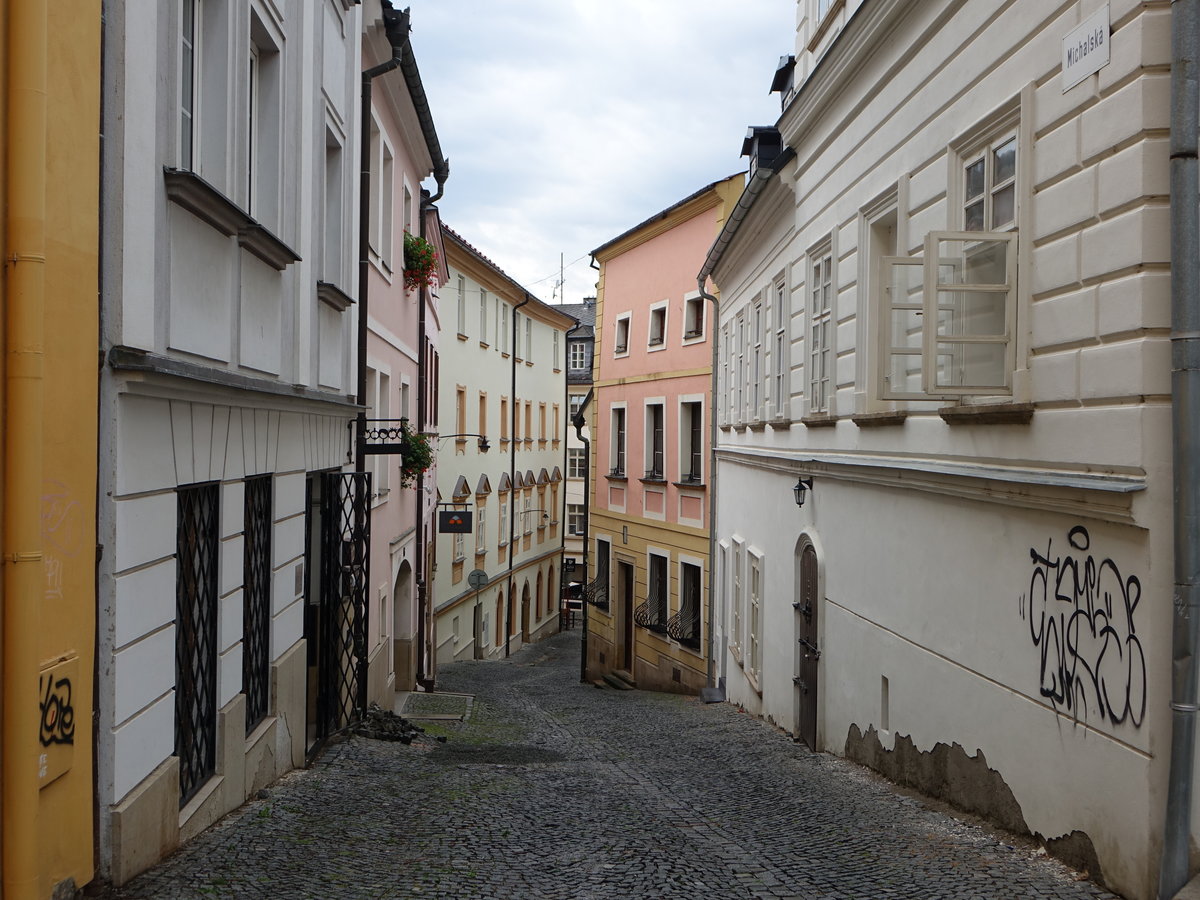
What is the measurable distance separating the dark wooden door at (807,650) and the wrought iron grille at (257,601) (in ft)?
18.4

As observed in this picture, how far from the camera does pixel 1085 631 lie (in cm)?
609

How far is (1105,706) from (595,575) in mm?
26766

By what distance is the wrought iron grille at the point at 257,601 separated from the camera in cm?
851

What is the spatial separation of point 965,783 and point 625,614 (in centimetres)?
2234

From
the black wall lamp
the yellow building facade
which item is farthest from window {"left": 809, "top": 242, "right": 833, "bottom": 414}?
the yellow building facade

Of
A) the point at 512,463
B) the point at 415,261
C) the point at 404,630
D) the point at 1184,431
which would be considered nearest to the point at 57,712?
the point at 1184,431

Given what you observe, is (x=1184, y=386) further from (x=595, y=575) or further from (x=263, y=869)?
(x=595, y=575)

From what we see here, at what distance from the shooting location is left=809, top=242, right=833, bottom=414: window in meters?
12.1

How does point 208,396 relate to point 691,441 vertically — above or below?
above

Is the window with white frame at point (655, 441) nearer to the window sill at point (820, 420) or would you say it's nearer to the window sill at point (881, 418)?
the window sill at point (820, 420)

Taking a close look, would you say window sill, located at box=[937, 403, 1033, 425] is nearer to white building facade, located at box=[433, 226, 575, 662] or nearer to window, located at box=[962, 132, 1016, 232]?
window, located at box=[962, 132, 1016, 232]

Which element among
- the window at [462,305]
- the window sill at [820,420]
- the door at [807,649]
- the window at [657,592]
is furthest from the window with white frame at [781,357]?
the window at [462,305]

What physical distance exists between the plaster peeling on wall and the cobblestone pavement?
0.11m

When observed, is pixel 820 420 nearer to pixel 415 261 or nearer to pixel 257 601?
pixel 257 601
